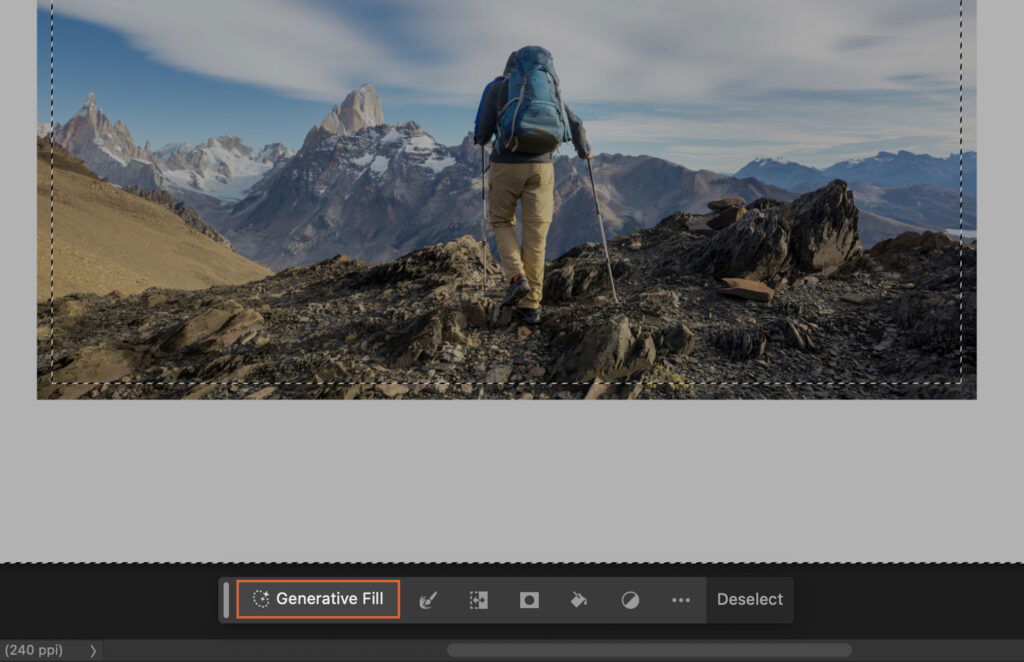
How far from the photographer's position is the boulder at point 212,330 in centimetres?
757

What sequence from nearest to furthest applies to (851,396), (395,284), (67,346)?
(851,396) → (67,346) → (395,284)

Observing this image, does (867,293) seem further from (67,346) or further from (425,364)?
(67,346)

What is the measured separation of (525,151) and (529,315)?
7.79ft

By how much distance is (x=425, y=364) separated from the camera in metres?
6.61

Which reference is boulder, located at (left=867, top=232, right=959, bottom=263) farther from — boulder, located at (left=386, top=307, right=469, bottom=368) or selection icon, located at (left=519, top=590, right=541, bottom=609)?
selection icon, located at (left=519, top=590, right=541, bottom=609)

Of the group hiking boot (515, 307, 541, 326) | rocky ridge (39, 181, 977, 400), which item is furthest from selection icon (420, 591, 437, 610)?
hiking boot (515, 307, 541, 326)

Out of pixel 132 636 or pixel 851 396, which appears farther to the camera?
pixel 851 396

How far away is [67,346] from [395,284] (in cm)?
505

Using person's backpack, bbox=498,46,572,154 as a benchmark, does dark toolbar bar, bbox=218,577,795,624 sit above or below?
below

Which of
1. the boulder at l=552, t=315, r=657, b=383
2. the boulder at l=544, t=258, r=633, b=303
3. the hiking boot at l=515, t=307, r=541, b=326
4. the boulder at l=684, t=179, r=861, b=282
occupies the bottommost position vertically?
the boulder at l=552, t=315, r=657, b=383

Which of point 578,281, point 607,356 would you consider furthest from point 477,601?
point 578,281

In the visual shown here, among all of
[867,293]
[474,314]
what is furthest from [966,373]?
[474,314]

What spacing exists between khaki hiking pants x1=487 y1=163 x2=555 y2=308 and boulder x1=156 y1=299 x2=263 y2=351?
3884mm

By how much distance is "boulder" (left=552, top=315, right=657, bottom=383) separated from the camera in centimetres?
629
